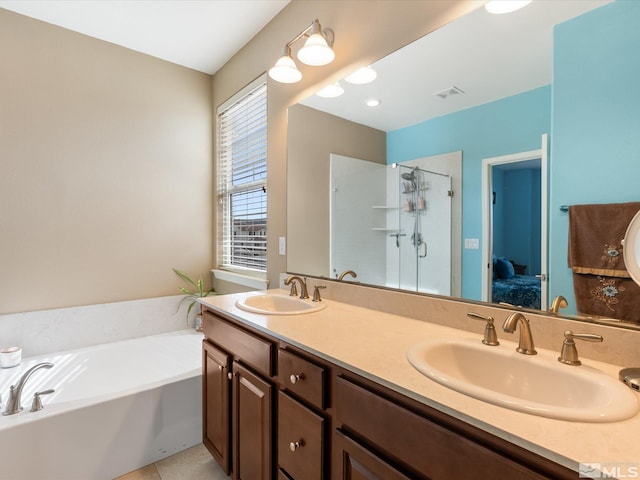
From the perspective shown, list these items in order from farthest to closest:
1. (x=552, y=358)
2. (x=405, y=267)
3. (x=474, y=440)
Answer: (x=405, y=267), (x=552, y=358), (x=474, y=440)

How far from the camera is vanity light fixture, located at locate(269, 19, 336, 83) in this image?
1528 mm

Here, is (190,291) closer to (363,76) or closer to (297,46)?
(297,46)

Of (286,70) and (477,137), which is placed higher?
(286,70)

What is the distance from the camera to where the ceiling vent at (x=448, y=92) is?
49.0 inches

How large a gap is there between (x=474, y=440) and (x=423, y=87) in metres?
1.29

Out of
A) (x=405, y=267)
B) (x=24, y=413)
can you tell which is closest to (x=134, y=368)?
(x=24, y=413)

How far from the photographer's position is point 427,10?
1.30m

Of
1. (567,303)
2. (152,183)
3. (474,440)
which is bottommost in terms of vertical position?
(474,440)

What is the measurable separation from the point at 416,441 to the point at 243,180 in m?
2.34

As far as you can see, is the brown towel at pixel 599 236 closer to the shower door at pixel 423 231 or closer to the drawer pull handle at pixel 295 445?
the shower door at pixel 423 231

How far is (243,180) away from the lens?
8.75 ft

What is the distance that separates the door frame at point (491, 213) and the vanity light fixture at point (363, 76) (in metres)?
0.71

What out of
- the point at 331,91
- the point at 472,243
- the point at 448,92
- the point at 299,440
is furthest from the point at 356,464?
the point at 331,91

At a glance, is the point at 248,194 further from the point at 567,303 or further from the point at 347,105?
the point at 567,303
